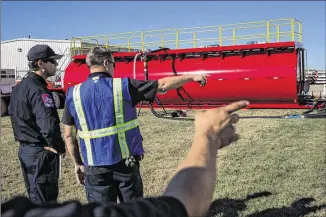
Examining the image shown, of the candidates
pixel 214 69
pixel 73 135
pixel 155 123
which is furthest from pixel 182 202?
pixel 214 69

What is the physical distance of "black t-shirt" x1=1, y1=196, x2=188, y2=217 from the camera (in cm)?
110

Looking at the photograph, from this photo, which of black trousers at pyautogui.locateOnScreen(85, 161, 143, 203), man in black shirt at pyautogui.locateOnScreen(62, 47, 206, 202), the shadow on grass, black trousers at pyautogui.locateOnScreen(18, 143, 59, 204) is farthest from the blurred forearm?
the shadow on grass

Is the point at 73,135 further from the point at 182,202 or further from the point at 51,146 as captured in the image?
the point at 182,202

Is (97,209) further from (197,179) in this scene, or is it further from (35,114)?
(35,114)

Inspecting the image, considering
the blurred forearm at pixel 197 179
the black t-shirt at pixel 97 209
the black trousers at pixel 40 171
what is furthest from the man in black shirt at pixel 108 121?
the black t-shirt at pixel 97 209

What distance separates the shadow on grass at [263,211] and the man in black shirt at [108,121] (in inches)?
69.7

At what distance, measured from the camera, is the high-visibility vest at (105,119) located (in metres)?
3.26

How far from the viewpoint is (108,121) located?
10.8ft

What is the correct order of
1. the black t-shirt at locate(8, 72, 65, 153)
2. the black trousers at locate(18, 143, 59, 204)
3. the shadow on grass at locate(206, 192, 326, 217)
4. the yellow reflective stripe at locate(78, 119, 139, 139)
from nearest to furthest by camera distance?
1. the yellow reflective stripe at locate(78, 119, 139, 139)
2. the black t-shirt at locate(8, 72, 65, 153)
3. the black trousers at locate(18, 143, 59, 204)
4. the shadow on grass at locate(206, 192, 326, 217)

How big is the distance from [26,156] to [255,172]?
386 cm

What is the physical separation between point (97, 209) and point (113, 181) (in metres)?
2.35

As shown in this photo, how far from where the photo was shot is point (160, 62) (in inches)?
512

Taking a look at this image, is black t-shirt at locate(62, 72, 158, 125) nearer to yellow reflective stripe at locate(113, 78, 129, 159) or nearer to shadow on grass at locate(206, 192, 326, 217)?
yellow reflective stripe at locate(113, 78, 129, 159)

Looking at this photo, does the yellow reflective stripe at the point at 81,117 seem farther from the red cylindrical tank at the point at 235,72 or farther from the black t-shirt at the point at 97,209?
the red cylindrical tank at the point at 235,72
